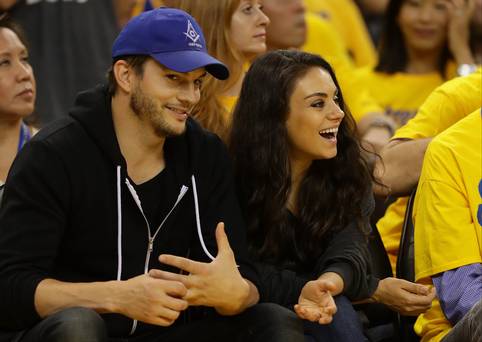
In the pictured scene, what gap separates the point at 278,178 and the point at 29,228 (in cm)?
100

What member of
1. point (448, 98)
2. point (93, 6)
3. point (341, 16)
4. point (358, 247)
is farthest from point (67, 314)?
point (341, 16)

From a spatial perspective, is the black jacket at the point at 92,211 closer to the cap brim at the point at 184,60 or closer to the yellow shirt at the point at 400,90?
the cap brim at the point at 184,60

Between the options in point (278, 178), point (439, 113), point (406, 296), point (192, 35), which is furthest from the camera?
point (439, 113)

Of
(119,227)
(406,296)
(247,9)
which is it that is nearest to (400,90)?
(247,9)

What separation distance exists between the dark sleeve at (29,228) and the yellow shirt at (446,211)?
1277 millimetres

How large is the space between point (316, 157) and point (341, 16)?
3389 millimetres

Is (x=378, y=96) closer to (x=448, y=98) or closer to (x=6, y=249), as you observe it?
(x=448, y=98)

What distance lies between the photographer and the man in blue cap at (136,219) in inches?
137

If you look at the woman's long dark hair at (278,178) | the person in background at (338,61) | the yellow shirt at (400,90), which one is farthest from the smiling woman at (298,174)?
the yellow shirt at (400,90)

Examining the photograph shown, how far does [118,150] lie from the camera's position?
3.73 m

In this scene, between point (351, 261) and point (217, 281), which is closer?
point (217, 281)

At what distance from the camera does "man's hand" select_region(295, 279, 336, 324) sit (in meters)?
3.68

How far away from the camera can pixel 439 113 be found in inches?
181

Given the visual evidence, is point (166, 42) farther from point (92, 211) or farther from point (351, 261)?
point (351, 261)
